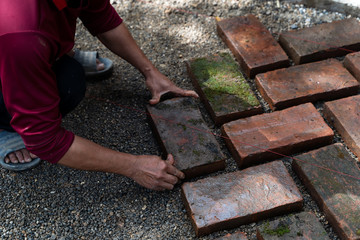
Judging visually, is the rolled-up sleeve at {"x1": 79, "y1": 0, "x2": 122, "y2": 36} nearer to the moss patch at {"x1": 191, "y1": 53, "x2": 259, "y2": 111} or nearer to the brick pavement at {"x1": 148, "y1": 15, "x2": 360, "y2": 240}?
the brick pavement at {"x1": 148, "y1": 15, "x2": 360, "y2": 240}

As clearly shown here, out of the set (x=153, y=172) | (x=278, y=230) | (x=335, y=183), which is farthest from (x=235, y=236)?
(x=335, y=183)

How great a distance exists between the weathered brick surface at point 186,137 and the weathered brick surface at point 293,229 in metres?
0.52

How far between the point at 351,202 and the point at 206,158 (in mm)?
863

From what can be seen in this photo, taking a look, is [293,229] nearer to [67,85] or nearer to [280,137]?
[280,137]

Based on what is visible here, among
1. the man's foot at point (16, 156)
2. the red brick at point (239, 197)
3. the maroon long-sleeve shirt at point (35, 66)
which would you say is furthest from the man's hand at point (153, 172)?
the man's foot at point (16, 156)

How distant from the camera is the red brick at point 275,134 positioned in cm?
261

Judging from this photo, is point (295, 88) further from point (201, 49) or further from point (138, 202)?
point (138, 202)

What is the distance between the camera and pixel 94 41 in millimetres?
3559

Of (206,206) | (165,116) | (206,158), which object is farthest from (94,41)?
(206,206)

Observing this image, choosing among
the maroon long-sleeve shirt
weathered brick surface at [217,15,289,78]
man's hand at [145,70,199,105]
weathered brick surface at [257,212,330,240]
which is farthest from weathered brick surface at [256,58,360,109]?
the maroon long-sleeve shirt

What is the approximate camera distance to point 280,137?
265 centimetres

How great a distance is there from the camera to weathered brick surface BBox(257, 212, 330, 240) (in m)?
2.21

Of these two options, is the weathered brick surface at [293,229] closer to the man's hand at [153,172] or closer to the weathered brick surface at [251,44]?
the man's hand at [153,172]

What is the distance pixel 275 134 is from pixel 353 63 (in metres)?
0.96
